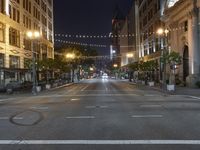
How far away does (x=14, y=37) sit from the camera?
61812 millimetres

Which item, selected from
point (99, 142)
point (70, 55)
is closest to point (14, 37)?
point (70, 55)

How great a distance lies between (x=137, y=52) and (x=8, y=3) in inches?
2399

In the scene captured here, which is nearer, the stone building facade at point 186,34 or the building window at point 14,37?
the stone building facade at point 186,34

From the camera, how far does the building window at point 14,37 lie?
59.2 metres

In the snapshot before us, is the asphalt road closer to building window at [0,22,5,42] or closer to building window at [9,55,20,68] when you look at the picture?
building window at [0,22,5,42]

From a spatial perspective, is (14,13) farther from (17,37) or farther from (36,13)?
(36,13)

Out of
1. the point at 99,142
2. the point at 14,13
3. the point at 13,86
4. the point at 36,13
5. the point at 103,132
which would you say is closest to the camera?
the point at 99,142

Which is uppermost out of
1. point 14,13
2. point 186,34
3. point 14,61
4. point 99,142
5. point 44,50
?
point 14,13

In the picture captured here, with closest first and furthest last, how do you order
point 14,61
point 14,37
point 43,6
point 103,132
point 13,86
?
point 103,132, point 13,86, point 14,61, point 14,37, point 43,6

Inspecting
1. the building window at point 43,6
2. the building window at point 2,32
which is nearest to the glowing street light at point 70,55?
the building window at point 43,6

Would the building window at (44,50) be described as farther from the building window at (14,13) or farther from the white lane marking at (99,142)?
the white lane marking at (99,142)

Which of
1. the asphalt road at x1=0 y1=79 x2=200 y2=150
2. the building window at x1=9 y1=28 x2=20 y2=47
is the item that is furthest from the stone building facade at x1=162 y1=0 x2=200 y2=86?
the asphalt road at x1=0 y1=79 x2=200 y2=150

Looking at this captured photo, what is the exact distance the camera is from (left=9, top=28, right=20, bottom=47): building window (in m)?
59.2

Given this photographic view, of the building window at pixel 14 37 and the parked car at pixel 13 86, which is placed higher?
the building window at pixel 14 37
